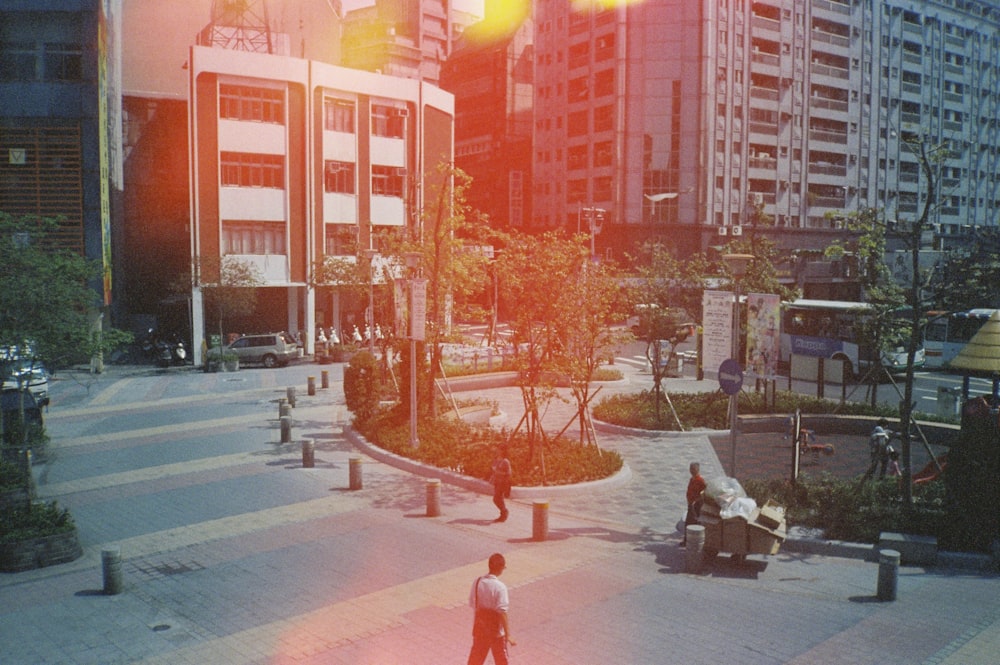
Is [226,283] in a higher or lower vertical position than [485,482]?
higher

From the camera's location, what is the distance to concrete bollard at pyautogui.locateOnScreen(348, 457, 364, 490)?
1912cm

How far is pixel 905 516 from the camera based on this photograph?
1514cm

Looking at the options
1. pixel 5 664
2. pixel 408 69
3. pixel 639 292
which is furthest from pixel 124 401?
pixel 408 69

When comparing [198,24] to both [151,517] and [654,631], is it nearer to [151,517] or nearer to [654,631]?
[151,517]

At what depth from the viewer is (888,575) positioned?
12.1 metres

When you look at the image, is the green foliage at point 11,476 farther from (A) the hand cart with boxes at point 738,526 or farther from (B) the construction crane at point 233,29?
(B) the construction crane at point 233,29

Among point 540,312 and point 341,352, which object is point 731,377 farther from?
point 341,352

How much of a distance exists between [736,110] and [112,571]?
68.0m

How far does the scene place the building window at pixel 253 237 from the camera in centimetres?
4681

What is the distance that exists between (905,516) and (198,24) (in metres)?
55.0

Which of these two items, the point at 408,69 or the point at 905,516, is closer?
the point at 905,516

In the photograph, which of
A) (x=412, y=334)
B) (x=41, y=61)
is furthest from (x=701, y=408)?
(x=41, y=61)

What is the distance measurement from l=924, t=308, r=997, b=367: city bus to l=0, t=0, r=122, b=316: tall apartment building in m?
40.9

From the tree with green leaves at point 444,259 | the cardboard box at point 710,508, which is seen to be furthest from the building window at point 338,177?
the cardboard box at point 710,508
